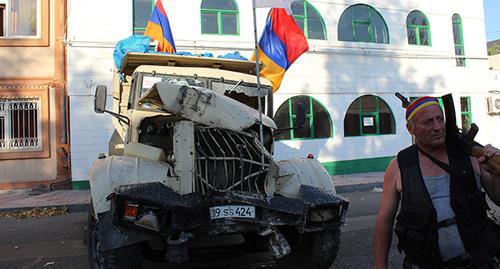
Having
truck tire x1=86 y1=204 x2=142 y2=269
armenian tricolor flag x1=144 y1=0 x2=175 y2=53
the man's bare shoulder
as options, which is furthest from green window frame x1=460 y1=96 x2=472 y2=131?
truck tire x1=86 y1=204 x2=142 y2=269

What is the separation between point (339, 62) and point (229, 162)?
1101 centimetres

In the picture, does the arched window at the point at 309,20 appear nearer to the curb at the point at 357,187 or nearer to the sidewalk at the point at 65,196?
the sidewalk at the point at 65,196

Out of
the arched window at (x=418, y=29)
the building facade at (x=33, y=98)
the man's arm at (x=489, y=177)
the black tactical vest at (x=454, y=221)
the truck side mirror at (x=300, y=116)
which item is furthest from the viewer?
the arched window at (x=418, y=29)

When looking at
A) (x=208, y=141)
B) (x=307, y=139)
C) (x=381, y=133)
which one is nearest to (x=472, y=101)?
(x=381, y=133)

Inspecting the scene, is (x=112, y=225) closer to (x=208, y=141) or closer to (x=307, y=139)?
(x=208, y=141)

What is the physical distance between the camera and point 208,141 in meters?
3.67

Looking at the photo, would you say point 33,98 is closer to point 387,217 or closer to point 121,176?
point 121,176

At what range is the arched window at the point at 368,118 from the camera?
13886 millimetres

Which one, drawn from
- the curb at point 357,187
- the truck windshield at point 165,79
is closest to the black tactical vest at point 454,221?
the truck windshield at point 165,79

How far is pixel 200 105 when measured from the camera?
3559mm

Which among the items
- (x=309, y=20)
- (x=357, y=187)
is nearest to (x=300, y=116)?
(x=357, y=187)

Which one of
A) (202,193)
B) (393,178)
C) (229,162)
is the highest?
(229,162)

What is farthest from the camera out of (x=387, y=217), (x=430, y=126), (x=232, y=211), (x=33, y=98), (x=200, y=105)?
(x=33, y=98)

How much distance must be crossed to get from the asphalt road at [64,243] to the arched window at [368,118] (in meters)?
5.71
